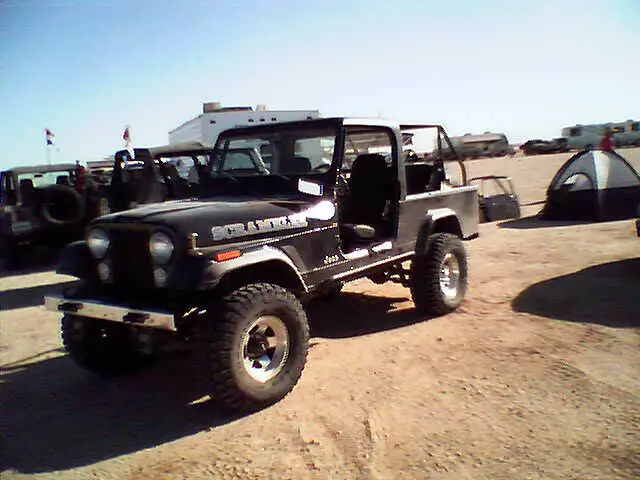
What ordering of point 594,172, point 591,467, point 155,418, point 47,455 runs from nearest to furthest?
point 591,467, point 47,455, point 155,418, point 594,172

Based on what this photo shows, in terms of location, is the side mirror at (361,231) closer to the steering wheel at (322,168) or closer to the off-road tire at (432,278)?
the steering wheel at (322,168)

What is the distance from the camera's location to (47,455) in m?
3.00

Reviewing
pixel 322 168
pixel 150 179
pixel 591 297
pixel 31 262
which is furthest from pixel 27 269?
pixel 591 297

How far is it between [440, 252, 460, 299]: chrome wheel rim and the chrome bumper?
Result: 3060 millimetres

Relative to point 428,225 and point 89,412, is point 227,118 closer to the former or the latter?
point 428,225

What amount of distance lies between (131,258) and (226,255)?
736 millimetres

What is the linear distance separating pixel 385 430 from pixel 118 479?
1.46 metres

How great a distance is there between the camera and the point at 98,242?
11.9ft

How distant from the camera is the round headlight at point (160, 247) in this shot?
3243mm

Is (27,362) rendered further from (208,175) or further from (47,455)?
(208,175)

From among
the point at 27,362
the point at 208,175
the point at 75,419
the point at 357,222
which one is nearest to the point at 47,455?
the point at 75,419

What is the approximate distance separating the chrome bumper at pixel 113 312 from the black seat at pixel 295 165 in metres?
1.80

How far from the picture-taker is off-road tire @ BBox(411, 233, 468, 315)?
500cm

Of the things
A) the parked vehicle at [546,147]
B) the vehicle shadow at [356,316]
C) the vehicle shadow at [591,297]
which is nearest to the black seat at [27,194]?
the vehicle shadow at [356,316]
